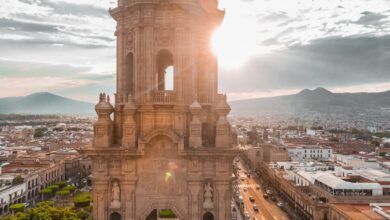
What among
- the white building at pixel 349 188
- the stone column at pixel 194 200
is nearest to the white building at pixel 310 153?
the white building at pixel 349 188

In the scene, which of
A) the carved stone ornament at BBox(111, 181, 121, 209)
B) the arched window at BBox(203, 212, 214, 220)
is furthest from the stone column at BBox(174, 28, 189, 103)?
the arched window at BBox(203, 212, 214, 220)

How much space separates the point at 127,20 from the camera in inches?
727

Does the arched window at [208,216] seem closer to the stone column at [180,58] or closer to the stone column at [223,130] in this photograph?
the stone column at [223,130]

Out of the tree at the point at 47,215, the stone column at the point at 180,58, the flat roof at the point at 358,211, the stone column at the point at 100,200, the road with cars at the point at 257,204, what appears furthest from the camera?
the road with cars at the point at 257,204

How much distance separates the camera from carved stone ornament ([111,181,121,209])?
1727 centimetres

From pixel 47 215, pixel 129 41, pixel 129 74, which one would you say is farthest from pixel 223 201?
pixel 47 215

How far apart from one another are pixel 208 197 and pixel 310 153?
355 feet

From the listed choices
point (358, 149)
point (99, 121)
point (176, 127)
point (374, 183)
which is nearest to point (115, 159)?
point (99, 121)

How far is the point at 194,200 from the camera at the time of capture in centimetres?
1738

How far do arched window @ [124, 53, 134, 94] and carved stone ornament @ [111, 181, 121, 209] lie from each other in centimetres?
451

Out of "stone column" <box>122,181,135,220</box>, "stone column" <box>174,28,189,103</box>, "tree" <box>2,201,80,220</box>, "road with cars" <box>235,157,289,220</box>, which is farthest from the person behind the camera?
"road with cars" <box>235,157,289,220</box>

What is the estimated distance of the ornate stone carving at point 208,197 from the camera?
17.4 metres

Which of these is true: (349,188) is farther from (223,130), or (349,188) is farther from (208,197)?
(223,130)

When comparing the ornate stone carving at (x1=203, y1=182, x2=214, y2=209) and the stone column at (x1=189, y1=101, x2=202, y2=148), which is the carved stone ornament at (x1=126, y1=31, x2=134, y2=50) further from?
the ornate stone carving at (x1=203, y1=182, x2=214, y2=209)
